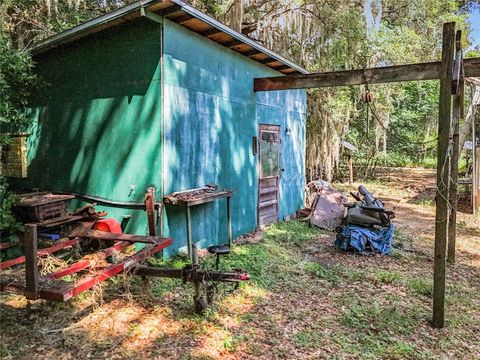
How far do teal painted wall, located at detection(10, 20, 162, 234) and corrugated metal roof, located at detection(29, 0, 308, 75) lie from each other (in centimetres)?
26

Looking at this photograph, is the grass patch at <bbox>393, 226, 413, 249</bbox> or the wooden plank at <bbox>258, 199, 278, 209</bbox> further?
the wooden plank at <bbox>258, 199, 278, 209</bbox>

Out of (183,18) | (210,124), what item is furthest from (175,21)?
(210,124)

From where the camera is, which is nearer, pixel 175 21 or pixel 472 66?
pixel 472 66

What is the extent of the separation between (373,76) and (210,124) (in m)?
2.87

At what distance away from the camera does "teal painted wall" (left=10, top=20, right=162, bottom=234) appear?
17.4 ft

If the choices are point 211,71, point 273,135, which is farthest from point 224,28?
point 273,135

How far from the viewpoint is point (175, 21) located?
→ 5.36 meters

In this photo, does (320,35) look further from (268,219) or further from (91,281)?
(91,281)

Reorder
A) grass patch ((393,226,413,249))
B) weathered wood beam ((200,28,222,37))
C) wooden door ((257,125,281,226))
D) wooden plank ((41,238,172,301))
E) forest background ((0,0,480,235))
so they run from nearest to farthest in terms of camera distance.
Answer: wooden plank ((41,238,172,301)) < weathered wood beam ((200,28,222,37)) < grass patch ((393,226,413,249)) < wooden door ((257,125,281,226)) < forest background ((0,0,480,235))

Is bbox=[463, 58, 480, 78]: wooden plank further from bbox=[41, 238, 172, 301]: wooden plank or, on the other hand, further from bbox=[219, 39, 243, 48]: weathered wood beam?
bbox=[41, 238, 172, 301]: wooden plank

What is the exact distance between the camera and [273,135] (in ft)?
27.7

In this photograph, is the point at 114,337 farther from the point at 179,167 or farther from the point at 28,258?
the point at 179,167

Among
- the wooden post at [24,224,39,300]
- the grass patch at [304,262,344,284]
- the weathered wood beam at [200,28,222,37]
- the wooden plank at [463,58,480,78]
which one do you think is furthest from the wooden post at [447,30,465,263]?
the wooden post at [24,224,39,300]

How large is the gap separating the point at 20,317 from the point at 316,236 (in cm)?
572
